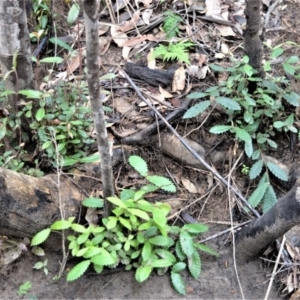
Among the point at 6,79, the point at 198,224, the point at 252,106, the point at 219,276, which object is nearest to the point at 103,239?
the point at 198,224

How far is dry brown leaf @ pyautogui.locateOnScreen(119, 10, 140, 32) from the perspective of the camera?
168 inches

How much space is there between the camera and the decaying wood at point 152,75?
3838 mm

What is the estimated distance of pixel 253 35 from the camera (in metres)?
3.43

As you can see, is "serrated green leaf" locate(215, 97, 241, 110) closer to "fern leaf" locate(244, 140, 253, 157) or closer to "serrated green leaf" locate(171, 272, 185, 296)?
"fern leaf" locate(244, 140, 253, 157)

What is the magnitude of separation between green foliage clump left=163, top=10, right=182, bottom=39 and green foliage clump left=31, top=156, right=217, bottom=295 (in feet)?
5.02

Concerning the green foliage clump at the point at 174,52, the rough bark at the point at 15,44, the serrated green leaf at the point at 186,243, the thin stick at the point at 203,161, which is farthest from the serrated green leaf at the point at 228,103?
the rough bark at the point at 15,44

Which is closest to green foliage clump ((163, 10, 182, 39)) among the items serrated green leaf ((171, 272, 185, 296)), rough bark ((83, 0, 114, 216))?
rough bark ((83, 0, 114, 216))

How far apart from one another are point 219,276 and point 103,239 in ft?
2.73

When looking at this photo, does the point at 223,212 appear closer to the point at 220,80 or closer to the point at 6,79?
the point at 220,80

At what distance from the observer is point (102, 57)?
4129 mm

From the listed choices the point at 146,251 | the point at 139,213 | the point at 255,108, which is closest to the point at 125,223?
the point at 139,213

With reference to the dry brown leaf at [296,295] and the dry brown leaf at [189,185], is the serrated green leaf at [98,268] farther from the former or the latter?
the dry brown leaf at [296,295]

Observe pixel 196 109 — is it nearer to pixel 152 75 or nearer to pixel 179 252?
pixel 152 75

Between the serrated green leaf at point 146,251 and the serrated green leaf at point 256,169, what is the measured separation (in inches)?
37.2
